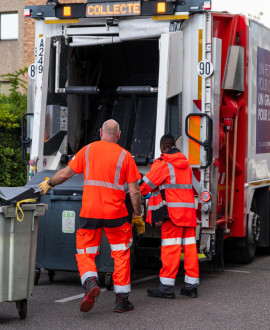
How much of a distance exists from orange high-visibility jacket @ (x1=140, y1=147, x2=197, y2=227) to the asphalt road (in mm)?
741

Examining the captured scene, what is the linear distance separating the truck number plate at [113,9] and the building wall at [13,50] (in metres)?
19.1

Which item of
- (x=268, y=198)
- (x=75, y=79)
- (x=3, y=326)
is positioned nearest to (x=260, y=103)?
(x=268, y=198)

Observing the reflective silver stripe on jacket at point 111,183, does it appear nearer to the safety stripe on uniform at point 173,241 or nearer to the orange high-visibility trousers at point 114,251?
the orange high-visibility trousers at point 114,251

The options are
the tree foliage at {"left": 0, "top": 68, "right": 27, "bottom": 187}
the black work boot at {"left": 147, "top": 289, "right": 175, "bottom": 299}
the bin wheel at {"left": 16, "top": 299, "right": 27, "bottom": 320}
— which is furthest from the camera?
the tree foliage at {"left": 0, "top": 68, "right": 27, "bottom": 187}

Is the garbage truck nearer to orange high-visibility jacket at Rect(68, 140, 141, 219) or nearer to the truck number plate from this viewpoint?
the truck number plate

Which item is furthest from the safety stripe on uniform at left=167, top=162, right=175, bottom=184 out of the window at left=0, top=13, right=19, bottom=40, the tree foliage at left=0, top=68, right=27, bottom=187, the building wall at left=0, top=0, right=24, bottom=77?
the window at left=0, top=13, right=19, bottom=40

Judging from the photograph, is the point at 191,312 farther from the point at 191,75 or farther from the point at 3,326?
the point at 191,75

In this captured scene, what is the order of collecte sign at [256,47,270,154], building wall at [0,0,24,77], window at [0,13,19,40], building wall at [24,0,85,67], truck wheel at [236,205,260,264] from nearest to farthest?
1. truck wheel at [236,205,260,264]
2. collecte sign at [256,47,270,154]
3. building wall at [24,0,85,67]
4. building wall at [0,0,24,77]
5. window at [0,13,19,40]

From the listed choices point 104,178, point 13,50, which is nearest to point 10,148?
point 104,178

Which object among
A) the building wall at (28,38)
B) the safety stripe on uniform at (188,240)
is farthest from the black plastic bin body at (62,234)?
the building wall at (28,38)

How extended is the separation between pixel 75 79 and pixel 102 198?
2751 millimetres

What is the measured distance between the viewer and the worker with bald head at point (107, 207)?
247 inches

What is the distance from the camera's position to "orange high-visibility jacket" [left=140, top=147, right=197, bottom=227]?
6980 mm

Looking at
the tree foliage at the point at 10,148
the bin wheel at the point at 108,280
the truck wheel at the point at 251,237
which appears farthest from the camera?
the tree foliage at the point at 10,148
